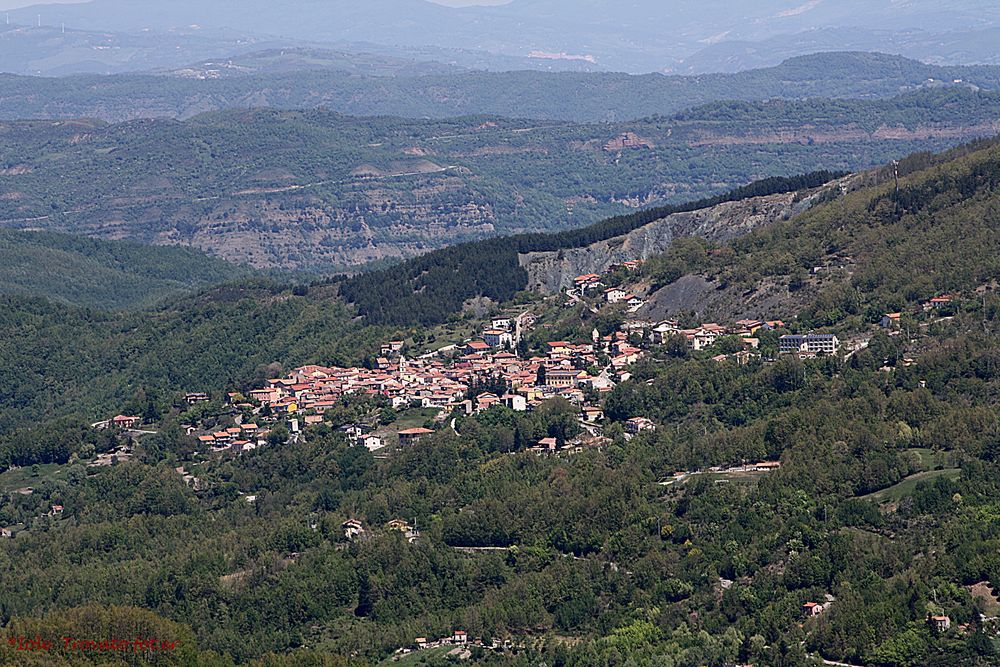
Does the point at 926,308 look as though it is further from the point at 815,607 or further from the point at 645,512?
the point at 815,607

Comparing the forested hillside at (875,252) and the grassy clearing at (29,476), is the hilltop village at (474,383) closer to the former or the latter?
the forested hillside at (875,252)

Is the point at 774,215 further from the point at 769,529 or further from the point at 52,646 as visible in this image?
the point at 52,646

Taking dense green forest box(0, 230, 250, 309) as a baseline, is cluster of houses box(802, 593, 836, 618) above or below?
above

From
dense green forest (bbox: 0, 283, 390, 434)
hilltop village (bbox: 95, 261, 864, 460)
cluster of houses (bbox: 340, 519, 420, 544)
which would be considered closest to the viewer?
cluster of houses (bbox: 340, 519, 420, 544)

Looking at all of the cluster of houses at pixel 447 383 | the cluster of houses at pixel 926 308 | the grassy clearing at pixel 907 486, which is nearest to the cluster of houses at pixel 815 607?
the grassy clearing at pixel 907 486

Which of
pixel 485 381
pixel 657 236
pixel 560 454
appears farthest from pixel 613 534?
pixel 657 236

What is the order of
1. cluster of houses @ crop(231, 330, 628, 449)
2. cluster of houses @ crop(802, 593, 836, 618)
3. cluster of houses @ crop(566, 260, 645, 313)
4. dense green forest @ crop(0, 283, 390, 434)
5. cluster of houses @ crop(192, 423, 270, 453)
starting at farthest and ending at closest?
dense green forest @ crop(0, 283, 390, 434), cluster of houses @ crop(566, 260, 645, 313), cluster of houses @ crop(192, 423, 270, 453), cluster of houses @ crop(231, 330, 628, 449), cluster of houses @ crop(802, 593, 836, 618)

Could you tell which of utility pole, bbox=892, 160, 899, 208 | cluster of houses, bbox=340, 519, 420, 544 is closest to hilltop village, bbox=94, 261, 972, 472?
cluster of houses, bbox=340, 519, 420, 544

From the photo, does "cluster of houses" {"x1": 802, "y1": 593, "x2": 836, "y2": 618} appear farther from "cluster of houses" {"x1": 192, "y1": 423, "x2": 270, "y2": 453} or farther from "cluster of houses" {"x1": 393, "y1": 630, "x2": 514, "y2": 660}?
"cluster of houses" {"x1": 192, "y1": 423, "x2": 270, "y2": 453}
